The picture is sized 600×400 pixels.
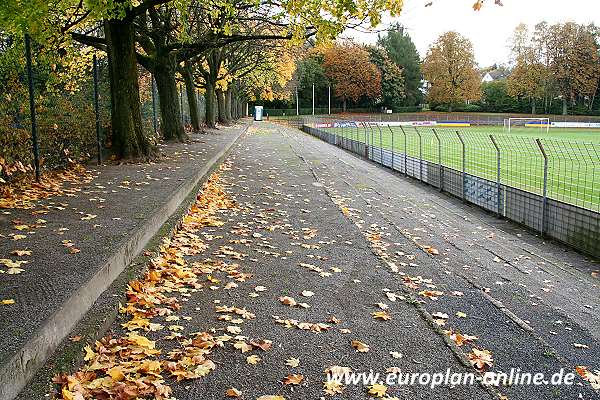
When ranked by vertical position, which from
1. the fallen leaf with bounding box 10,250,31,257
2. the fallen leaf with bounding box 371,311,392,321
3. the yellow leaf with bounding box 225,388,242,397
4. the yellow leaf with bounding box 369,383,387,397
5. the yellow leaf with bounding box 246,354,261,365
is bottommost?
the yellow leaf with bounding box 369,383,387,397

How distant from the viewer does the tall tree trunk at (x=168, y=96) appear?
21.5m

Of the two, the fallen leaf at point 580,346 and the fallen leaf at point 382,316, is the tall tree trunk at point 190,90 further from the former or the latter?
the fallen leaf at point 580,346

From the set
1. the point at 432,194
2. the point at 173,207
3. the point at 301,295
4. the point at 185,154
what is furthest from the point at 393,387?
the point at 185,154

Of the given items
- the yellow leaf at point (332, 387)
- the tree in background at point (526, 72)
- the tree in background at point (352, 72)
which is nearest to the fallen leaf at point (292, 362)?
the yellow leaf at point (332, 387)

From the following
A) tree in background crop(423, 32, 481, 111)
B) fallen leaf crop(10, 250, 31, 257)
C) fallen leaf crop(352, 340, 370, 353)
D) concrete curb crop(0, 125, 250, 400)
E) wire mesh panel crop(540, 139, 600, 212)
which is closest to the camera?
concrete curb crop(0, 125, 250, 400)

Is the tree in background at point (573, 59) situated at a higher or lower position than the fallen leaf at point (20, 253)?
higher

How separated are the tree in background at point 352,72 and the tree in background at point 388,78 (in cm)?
198

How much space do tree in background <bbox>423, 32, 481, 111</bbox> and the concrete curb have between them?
90.5m

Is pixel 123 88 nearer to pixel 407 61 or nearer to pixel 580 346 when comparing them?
pixel 580 346

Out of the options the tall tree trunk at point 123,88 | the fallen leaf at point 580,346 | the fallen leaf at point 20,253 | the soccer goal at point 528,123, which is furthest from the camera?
the soccer goal at point 528,123

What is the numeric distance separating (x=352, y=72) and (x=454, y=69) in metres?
17.0

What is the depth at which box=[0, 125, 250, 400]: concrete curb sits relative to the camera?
3475mm

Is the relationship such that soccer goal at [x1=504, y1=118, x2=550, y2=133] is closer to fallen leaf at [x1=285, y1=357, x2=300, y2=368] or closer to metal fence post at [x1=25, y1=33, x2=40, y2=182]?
metal fence post at [x1=25, y1=33, x2=40, y2=182]

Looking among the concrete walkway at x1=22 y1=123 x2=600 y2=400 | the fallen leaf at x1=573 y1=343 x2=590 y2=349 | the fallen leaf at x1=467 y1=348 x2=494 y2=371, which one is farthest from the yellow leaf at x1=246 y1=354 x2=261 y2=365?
the fallen leaf at x1=573 y1=343 x2=590 y2=349
